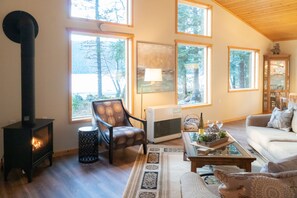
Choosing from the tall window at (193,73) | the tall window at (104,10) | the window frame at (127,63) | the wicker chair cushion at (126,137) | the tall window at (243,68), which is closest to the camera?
the wicker chair cushion at (126,137)

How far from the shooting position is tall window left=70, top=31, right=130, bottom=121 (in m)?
4.37

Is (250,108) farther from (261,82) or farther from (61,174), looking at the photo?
(61,174)

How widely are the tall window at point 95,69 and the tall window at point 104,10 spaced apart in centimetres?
34

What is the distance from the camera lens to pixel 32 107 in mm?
3326

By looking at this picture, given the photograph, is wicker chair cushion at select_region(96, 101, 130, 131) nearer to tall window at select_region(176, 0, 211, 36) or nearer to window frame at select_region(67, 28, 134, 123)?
window frame at select_region(67, 28, 134, 123)

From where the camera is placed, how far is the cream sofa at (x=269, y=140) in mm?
3145

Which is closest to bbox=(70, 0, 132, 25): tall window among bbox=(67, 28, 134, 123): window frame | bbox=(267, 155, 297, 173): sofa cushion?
bbox=(67, 28, 134, 123): window frame

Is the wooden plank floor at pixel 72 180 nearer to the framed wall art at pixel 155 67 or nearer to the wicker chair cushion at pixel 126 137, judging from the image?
the wicker chair cushion at pixel 126 137

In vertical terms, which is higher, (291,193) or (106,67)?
(106,67)

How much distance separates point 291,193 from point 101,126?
10.5 feet

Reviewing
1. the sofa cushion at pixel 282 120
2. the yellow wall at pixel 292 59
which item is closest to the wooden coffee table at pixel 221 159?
the sofa cushion at pixel 282 120

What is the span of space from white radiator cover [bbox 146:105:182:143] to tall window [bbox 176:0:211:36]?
2.01m

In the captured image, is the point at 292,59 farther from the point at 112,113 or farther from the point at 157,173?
the point at 157,173

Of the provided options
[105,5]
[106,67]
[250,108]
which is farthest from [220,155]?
[250,108]
